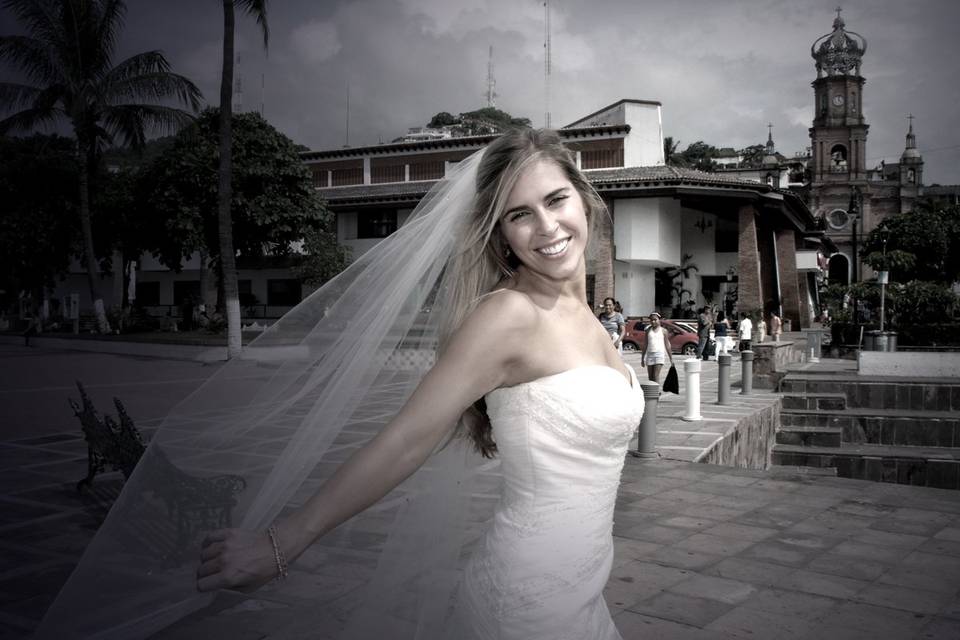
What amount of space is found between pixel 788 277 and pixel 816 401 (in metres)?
23.2

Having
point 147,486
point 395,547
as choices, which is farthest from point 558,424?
point 147,486

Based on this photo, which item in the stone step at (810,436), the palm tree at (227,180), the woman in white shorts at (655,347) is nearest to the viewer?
the stone step at (810,436)

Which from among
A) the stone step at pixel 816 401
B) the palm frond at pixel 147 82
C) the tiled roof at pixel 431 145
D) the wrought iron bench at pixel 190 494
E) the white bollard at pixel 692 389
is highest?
the tiled roof at pixel 431 145

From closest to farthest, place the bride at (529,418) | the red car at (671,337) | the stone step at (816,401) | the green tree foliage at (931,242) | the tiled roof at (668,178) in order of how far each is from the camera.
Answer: the bride at (529,418), the stone step at (816,401), the red car at (671,337), the tiled roof at (668,178), the green tree foliage at (931,242)

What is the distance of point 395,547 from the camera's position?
6.30 feet

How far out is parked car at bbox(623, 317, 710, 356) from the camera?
24.9 meters

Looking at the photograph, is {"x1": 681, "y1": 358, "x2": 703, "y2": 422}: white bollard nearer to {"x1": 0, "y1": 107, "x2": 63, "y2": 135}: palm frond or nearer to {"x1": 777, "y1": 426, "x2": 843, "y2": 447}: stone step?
{"x1": 777, "y1": 426, "x2": 843, "y2": 447}: stone step

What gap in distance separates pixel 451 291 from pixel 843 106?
8179 centimetres

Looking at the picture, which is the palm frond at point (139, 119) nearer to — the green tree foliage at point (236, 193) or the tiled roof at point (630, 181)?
the green tree foliage at point (236, 193)

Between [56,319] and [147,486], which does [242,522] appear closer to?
[147,486]

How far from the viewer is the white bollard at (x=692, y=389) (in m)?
10.3

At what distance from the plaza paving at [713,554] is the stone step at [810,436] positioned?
4.60 metres

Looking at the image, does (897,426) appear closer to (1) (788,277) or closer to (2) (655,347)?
(2) (655,347)

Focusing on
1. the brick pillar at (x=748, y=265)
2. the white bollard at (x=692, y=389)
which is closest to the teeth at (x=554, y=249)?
the white bollard at (x=692, y=389)
